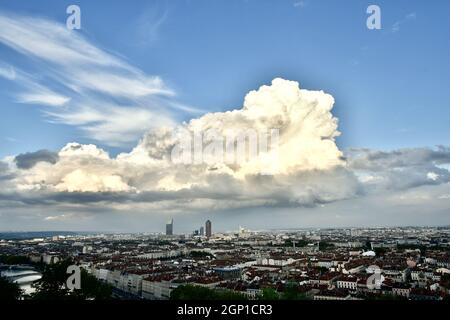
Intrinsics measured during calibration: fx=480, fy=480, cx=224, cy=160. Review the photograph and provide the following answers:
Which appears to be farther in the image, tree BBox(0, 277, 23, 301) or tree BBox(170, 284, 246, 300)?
tree BBox(170, 284, 246, 300)

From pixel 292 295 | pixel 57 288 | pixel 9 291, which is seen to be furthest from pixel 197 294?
pixel 9 291

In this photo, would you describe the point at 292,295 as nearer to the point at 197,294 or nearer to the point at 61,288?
the point at 197,294

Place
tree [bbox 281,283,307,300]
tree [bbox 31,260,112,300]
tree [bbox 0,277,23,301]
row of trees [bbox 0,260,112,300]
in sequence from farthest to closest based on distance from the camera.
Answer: tree [bbox 31,260,112,300] < row of trees [bbox 0,260,112,300] < tree [bbox 0,277,23,301] < tree [bbox 281,283,307,300]

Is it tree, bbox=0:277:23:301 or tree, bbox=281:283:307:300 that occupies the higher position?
tree, bbox=0:277:23:301

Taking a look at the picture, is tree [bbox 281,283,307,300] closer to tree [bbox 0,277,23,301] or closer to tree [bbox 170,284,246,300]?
tree [bbox 170,284,246,300]

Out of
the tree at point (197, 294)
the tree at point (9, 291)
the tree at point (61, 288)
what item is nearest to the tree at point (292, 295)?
the tree at point (197, 294)

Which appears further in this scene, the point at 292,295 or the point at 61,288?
the point at 61,288

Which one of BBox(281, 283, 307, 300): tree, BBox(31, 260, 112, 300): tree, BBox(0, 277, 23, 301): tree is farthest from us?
BBox(31, 260, 112, 300): tree

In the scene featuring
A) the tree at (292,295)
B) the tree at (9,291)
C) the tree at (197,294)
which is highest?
the tree at (9,291)

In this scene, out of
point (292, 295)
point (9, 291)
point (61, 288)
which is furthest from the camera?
point (61, 288)

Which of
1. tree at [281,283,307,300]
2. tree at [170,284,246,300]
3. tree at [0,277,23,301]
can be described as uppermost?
tree at [0,277,23,301]

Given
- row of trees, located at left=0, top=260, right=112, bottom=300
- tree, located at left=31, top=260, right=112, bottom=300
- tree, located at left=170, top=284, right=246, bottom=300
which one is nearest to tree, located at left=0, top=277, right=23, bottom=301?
row of trees, located at left=0, top=260, right=112, bottom=300

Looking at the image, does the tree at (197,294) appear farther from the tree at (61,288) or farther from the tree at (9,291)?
the tree at (9,291)
